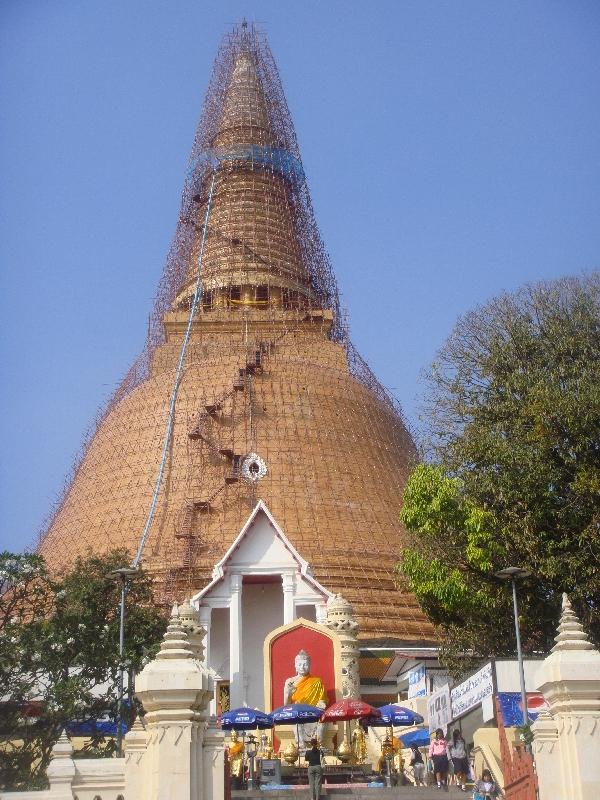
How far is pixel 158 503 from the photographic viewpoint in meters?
35.8

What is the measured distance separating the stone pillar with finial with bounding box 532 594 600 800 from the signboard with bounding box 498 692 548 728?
31.0ft

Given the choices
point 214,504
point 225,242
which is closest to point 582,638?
point 214,504

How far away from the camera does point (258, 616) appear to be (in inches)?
1225

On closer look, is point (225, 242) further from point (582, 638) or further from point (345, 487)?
point (582, 638)

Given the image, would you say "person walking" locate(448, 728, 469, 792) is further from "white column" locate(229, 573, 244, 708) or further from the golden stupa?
the golden stupa

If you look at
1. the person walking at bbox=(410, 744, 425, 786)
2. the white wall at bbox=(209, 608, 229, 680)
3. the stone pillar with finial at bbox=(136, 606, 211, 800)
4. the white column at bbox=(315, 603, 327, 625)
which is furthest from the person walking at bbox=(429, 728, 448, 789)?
the white wall at bbox=(209, 608, 229, 680)

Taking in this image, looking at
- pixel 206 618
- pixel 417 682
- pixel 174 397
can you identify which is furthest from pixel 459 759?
pixel 174 397

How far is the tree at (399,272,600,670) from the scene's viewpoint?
2195 cm

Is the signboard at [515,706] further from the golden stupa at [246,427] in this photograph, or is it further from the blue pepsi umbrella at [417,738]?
the golden stupa at [246,427]

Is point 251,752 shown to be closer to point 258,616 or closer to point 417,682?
point 417,682

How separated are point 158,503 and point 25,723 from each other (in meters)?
14.9

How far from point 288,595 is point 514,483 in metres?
9.29

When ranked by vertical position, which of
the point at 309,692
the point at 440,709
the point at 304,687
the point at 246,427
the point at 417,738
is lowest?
the point at 417,738

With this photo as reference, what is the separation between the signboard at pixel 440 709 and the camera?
77.8ft
